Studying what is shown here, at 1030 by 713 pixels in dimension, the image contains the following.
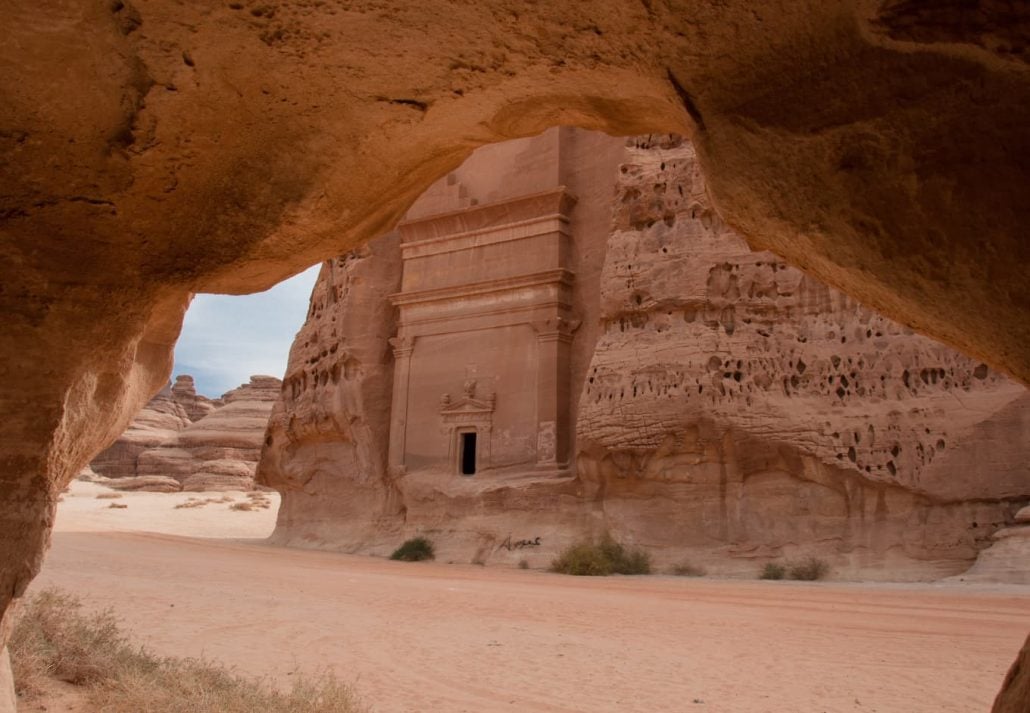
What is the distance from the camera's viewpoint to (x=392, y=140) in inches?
124

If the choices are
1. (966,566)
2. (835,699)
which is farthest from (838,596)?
(835,699)

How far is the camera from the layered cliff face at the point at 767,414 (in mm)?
13867

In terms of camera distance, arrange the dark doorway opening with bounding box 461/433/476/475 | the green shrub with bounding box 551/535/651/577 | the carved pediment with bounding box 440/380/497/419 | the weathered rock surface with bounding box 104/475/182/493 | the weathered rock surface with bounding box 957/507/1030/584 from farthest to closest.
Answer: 1. the weathered rock surface with bounding box 104/475/182/493
2. the dark doorway opening with bounding box 461/433/476/475
3. the carved pediment with bounding box 440/380/497/419
4. the green shrub with bounding box 551/535/651/577
5. the weathered rock surface with bounding box 957/507/1030/584

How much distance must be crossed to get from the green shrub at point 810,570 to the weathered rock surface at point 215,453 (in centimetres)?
4174

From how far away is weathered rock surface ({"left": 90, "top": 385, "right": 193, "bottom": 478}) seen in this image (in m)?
58.6

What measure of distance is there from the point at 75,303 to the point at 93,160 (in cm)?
52

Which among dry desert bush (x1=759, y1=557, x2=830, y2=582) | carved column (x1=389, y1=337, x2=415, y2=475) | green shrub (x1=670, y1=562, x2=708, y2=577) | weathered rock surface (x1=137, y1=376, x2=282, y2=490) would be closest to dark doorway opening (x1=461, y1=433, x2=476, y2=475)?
carved column (x1=389, y1=337, x2=415, y2=475)

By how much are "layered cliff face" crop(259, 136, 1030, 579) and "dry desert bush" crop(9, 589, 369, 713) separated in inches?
438

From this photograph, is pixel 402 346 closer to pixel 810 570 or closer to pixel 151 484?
pixel 810 570

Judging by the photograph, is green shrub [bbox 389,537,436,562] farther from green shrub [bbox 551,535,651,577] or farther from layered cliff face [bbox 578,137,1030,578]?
layered cliff face [bbox 578,137,1030,578]

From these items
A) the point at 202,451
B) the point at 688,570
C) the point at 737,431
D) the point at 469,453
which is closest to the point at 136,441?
the point at 202,451

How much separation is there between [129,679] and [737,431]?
12410mm

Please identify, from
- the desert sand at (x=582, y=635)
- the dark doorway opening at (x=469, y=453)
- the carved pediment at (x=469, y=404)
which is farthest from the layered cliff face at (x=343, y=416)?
the desert sand at (x=582, y=635)

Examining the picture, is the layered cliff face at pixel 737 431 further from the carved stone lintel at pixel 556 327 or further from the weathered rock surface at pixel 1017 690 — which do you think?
the weathered rock surface at pixel 1017 690
